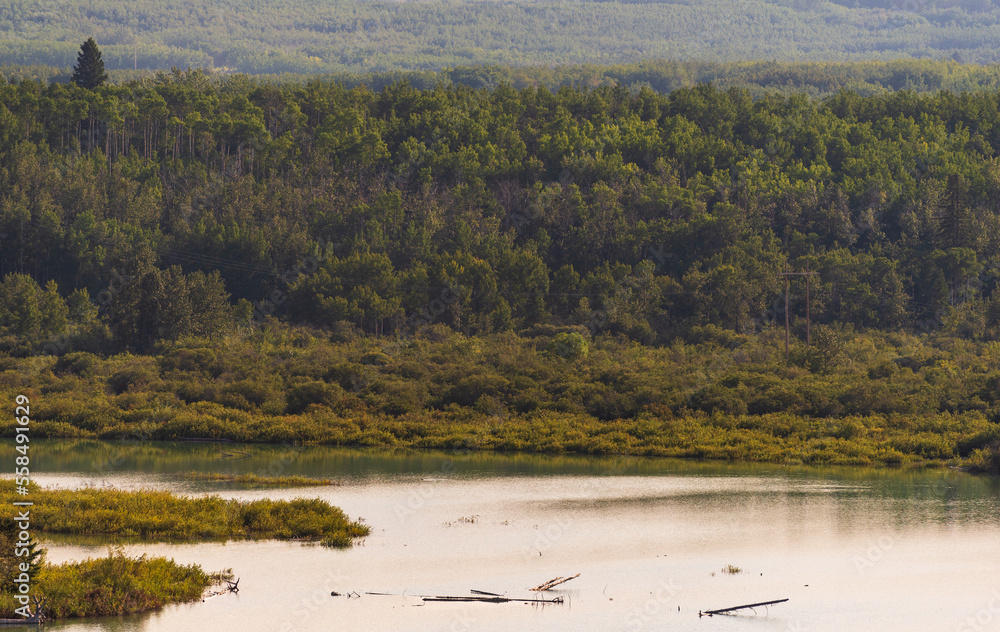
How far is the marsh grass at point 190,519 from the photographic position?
3200 centimetres

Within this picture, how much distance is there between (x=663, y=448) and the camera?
2092 inches

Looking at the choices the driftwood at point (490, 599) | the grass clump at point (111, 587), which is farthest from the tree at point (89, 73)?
the driftwood at point (490, 599)

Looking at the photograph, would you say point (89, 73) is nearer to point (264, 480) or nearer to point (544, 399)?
point (544, 399)

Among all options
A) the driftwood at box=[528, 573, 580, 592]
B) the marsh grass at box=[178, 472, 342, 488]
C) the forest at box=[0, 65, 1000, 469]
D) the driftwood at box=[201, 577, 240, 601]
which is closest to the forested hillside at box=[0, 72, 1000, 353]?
the forest at box=[0, 65, 1000, 469]

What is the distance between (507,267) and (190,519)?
2089 inches

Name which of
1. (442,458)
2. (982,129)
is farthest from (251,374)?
(982,129)

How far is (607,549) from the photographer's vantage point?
3148cm

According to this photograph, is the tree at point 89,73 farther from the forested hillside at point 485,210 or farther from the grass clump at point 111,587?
the grass clump at point 111,587

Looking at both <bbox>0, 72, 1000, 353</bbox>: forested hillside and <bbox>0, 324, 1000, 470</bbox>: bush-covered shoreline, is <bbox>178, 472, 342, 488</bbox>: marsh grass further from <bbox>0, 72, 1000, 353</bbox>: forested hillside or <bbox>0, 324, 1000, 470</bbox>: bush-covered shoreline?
<bbox>0, 72, 1000, 353</bbox>: forested hillside

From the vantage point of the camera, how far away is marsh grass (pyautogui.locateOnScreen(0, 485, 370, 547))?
32.0 meters

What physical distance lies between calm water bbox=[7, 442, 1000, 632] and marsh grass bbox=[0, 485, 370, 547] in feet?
3.18

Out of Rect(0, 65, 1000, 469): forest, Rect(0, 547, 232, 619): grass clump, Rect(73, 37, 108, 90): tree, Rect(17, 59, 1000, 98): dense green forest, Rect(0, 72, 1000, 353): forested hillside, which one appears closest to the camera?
Rect(0, 547, 232, 619): grass clump

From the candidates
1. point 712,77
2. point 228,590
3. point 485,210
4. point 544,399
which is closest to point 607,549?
point 228,590

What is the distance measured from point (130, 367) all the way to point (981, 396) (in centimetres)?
3953
